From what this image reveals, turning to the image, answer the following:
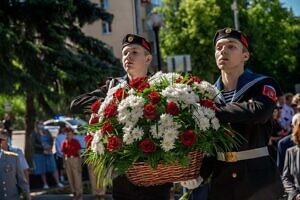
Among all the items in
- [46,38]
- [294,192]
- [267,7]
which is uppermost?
[267,7]

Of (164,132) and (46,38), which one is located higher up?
(46,38)

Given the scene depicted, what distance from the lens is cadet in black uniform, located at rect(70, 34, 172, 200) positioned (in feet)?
14.1

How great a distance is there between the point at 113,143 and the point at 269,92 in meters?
0.98

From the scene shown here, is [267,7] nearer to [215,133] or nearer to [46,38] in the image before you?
[46,38]

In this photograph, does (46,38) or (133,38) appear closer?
(133,38)

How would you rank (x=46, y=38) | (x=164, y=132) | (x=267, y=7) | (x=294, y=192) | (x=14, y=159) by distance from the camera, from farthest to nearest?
1. (x=267, y=7)
2. (x=46, y=38)
3. (x=14, y=159)
4. (x=294, y=192)
5. (x=164, y=132)

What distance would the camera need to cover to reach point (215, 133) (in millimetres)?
3605

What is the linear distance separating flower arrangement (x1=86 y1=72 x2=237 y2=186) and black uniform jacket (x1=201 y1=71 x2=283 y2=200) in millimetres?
136

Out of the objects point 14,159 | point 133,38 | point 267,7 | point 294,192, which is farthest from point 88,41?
point 267,7

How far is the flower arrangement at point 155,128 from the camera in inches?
137

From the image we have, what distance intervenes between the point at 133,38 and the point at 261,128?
3.92 ft

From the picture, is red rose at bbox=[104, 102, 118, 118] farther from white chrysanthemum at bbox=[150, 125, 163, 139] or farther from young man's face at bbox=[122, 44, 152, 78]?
young man's face at bbox=[122, 44, 152, 78]

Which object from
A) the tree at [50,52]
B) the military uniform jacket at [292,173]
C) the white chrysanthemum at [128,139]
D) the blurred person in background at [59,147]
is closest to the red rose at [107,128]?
the white chrysanthemum at [128,139]

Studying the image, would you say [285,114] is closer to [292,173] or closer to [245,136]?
[292,173]
